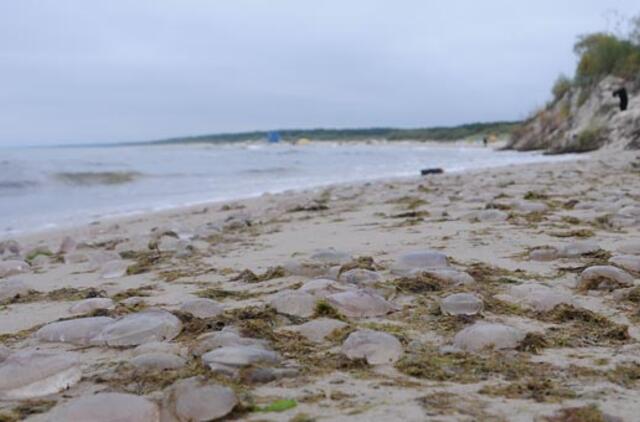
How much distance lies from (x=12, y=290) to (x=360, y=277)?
1.60 meters

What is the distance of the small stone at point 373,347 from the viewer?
1.62 m

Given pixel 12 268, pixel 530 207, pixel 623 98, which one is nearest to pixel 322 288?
pixel 12 268

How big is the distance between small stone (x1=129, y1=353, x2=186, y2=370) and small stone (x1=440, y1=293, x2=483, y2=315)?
89 centimetres

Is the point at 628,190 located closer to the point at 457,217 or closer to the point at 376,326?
the point at 457,217

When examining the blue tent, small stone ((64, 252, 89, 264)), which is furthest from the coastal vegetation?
small stone ((64, 252, 89, 264))

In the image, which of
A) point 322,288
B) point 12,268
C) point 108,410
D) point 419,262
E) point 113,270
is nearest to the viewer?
point 108,410

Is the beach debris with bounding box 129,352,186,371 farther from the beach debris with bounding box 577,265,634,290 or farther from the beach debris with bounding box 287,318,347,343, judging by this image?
the beach debris with bounding box 577,265,634,290

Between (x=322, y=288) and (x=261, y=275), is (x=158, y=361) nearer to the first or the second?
(x=322, y=288)

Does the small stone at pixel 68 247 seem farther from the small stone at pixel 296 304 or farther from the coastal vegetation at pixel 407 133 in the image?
the coastal vegetation at pixel 407 133

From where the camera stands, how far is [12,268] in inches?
148

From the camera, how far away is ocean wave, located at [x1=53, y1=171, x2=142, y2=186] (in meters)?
15.1

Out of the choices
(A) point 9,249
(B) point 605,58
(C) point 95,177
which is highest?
(B) point 605,58

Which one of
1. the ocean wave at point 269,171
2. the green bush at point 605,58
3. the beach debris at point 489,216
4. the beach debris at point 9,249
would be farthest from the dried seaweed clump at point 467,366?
the green bush at point 605,58

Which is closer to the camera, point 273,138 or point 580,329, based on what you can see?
point 580,329
